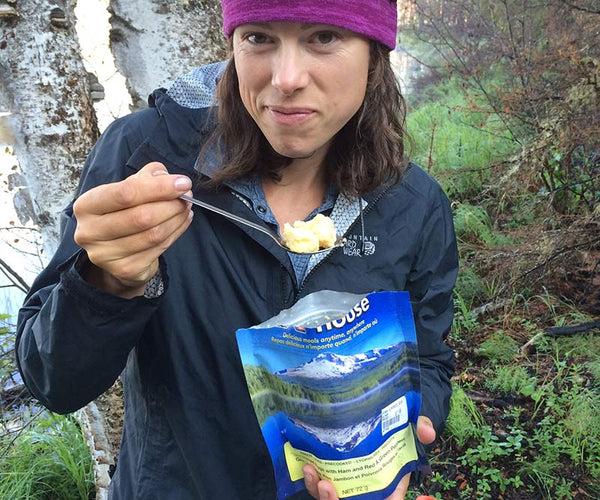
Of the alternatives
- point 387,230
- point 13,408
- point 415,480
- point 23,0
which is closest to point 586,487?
point 415,480

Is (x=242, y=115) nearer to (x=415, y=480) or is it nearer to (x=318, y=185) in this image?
(x=318, y=185)

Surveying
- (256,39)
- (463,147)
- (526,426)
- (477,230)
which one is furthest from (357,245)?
(463,147)

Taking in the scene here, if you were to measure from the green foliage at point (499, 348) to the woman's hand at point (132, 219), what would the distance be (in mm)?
3161

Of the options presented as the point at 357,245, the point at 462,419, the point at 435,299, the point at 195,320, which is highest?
the point at 357,245

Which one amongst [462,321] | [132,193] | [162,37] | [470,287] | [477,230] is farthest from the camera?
[477,230]

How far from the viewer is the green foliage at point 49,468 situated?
110 inches

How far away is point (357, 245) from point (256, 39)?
57cm

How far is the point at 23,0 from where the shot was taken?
6.39 ft

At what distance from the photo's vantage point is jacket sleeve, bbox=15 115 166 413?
1028mm

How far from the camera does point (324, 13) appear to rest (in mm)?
1226

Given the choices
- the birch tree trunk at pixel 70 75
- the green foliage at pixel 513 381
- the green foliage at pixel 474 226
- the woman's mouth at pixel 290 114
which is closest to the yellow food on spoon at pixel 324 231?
the woman's mouth at pixel 290 114

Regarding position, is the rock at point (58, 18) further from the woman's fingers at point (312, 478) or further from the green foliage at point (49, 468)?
the green foliage at point (49, 468)

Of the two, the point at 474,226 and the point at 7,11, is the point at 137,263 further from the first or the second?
the point at 474,226

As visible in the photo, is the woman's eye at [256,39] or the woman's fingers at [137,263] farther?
the woman's eye at [256,39]
